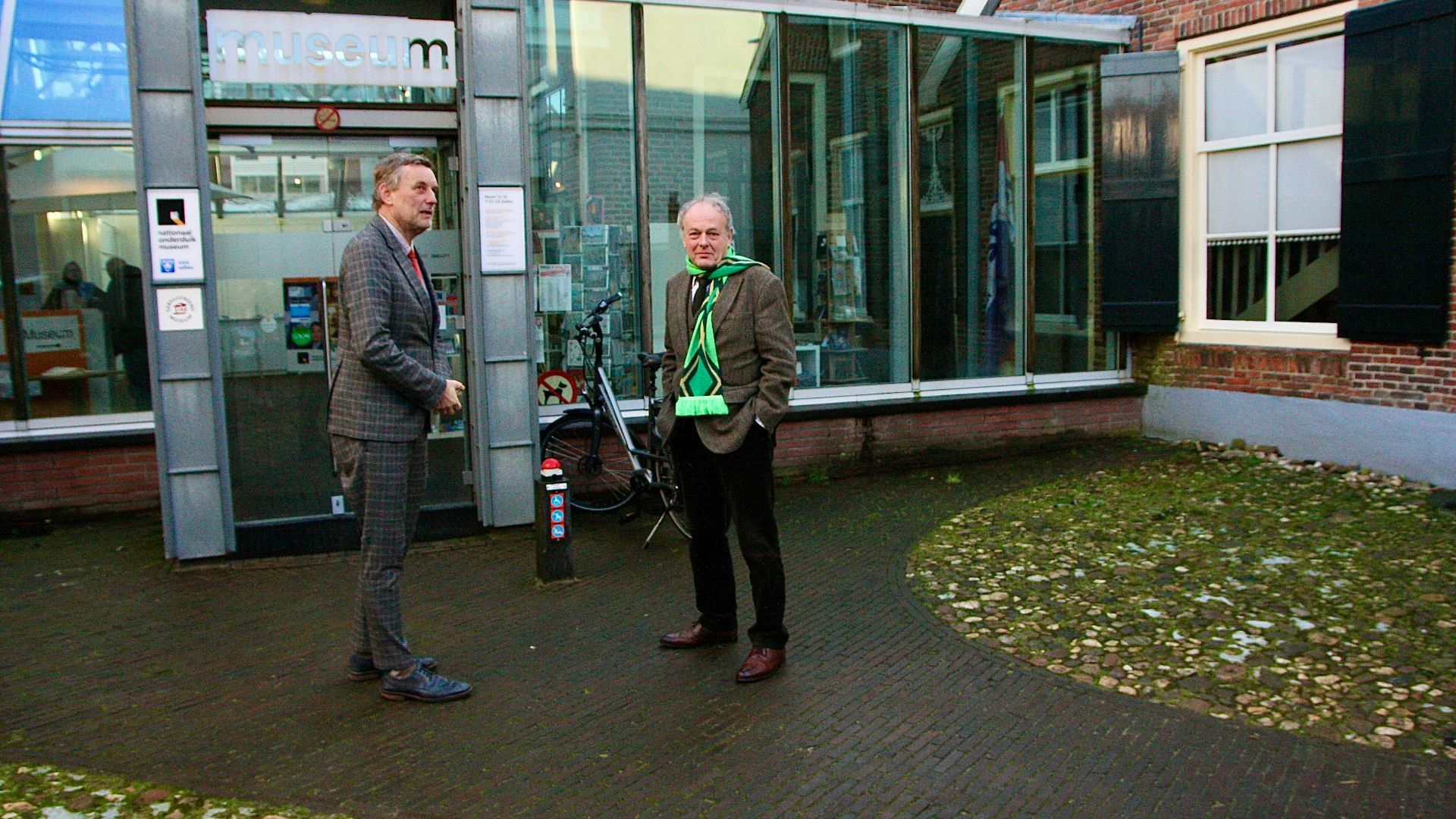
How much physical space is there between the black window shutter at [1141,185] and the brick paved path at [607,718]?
523 cm

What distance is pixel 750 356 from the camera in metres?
4.89

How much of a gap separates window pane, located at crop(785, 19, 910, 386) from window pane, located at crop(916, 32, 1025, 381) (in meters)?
0.24

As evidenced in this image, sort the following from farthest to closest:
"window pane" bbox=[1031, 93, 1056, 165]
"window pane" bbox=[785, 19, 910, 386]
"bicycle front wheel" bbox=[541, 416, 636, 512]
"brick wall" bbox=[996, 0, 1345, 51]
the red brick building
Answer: "window pane" bbox=[1031, 93, 1056, 165] → "window pane" bbox=[785, 19, 910, 386] → "brick wall" bbox=[996, 0, 1345, 51] → the red brick building → "bicycle front wheel" bbox=[541, 416, 636, 512]

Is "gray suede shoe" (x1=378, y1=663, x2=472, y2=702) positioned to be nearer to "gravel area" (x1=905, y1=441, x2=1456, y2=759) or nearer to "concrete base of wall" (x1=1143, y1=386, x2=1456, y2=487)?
"gravel area" (x1=905, y1=441, x2=1456, y2=759)

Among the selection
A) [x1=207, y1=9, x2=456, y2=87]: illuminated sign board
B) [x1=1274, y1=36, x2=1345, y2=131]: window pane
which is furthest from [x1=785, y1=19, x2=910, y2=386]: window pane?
[x1=207, y1=9, x2=456, y2=87]: illuminated sign board

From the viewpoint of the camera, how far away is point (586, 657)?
5.21 m

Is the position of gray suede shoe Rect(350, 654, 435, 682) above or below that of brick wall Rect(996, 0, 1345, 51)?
below

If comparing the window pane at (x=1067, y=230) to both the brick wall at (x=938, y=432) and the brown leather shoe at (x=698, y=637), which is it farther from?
the brown leather shoe at (x=698, y=637)

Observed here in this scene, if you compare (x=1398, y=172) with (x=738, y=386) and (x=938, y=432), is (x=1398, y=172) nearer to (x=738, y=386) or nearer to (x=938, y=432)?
(x=938, y=432)

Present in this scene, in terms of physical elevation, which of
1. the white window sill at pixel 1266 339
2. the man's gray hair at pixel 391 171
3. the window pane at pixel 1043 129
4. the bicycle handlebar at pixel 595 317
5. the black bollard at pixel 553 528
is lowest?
the black bollard at pixel 553 528

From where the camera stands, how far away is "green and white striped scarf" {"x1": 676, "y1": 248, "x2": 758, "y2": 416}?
487 cm

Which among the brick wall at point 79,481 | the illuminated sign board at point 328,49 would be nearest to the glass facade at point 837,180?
the illuminated sign board at point 328,49

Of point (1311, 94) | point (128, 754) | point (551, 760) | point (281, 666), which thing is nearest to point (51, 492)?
point (281, 666)

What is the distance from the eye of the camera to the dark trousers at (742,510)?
16.1 feet
